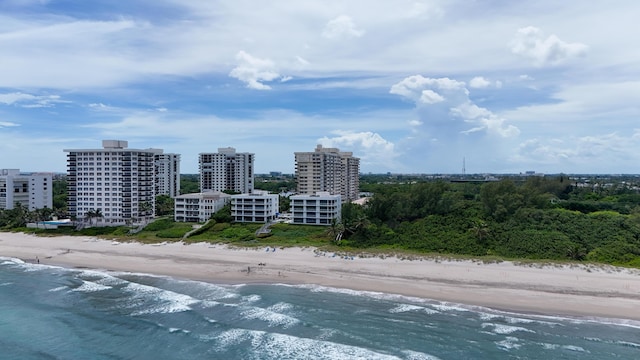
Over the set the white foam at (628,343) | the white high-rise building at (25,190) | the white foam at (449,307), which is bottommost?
the white foam at (628,343)

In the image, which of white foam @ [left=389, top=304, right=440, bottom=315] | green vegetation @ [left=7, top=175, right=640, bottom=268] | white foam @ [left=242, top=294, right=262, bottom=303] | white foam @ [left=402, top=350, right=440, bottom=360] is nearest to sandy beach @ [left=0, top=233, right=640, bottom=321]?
white foam @ [left=389, top=304, right=440, bottom=315]

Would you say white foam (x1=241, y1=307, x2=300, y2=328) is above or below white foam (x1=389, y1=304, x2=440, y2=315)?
below

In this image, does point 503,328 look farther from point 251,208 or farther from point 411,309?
point 251,208

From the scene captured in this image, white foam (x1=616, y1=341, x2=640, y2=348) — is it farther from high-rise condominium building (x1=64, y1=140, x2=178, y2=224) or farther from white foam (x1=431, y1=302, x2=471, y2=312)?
high-rise condominium building (x1=64, y1=140, x2=178, y2=224)

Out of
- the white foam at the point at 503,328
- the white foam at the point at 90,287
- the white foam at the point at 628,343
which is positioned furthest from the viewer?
the white foam at the point at 90,287

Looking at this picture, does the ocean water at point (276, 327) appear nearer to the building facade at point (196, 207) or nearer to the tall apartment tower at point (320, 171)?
the building facade at point (196, 207)

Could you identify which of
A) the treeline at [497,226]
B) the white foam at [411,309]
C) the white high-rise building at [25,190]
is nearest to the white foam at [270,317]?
the white foam at [411,309]

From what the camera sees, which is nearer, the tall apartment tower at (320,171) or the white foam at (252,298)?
the white foam at (252,298)
